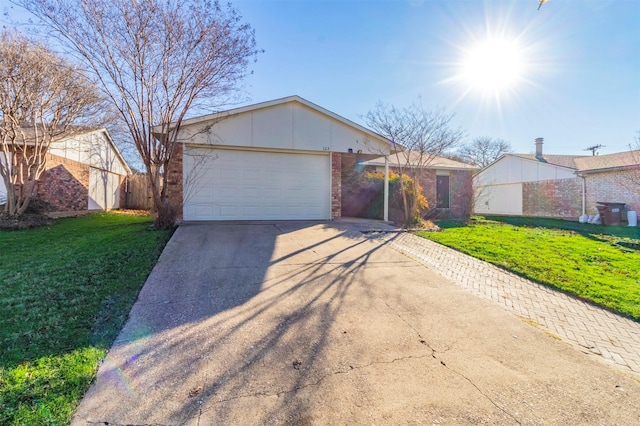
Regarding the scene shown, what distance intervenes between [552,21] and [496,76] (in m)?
2.42

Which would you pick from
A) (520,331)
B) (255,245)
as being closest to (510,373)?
(520,331)

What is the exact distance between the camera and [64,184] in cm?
1312

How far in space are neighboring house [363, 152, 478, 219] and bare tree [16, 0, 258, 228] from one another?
8.20 m

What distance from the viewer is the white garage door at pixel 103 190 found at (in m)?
15.1

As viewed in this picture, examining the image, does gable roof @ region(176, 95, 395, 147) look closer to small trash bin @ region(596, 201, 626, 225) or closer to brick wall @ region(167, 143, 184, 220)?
brick wall @ region(167, 143, 184, 220)

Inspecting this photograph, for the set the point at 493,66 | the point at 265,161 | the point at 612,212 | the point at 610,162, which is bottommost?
the point at 612,212

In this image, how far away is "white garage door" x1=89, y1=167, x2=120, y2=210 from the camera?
15.1 m

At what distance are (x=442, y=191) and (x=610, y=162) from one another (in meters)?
8.16

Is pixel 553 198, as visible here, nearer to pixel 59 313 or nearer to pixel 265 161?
pixel 265 161

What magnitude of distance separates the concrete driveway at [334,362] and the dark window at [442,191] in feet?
42.2

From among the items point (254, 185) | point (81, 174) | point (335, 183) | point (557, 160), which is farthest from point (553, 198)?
point (81, 174)

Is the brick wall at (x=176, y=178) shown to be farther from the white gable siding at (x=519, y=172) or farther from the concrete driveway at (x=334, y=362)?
the white gable siding at (x=519, y=172)

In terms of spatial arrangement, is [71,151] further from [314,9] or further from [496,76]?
[496,76]

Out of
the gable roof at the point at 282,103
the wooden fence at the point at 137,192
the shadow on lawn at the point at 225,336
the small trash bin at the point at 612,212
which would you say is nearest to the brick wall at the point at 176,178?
the gable roof at the point at 282,103
